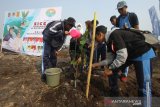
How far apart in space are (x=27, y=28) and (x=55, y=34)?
5.08 meters

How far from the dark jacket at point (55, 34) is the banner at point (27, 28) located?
3358 millimetres

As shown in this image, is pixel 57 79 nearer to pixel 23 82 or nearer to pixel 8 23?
pixel 23 82

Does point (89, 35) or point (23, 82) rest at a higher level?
point (89, 35)

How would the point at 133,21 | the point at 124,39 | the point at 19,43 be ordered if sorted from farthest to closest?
the point at 19,43
the point at 133,21
the point at 124,39

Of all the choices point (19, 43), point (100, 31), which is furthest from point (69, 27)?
point (19, 43)

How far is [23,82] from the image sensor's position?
20.3 feet

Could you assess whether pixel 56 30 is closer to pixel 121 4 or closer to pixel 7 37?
pixel 121 4

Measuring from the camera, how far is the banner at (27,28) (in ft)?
32.6

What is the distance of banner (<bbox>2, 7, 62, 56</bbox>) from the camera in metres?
9.92

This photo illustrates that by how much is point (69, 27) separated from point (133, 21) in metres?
1.63

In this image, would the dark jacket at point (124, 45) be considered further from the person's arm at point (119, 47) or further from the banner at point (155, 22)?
the banner at point (155, 22)

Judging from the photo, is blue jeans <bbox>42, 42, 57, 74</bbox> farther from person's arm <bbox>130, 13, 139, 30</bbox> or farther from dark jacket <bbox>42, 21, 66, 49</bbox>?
person's arm <bbox>130, 13, 139, 30</bbox>

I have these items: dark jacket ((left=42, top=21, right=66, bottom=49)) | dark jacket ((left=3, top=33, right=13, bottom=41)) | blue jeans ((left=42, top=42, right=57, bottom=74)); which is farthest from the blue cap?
dark jacket ((left=3, top=33, right=13, bottom=41))

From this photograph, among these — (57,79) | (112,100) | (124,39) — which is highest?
(124,39)
